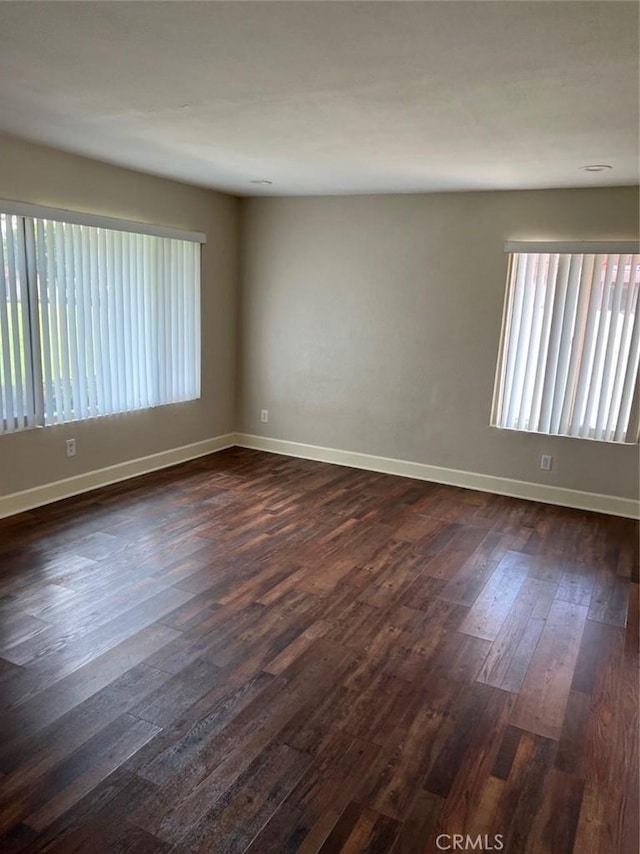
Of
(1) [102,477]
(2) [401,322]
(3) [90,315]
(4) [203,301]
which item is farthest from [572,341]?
(1) [102,477]

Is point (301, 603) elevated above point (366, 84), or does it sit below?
below

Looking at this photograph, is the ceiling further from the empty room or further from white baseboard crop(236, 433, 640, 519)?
white baseboard crop(236, 433, 640, 519)

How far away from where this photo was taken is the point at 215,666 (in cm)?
240

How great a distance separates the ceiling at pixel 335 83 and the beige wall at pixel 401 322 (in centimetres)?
82

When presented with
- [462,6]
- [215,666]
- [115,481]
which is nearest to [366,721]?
[215,666]

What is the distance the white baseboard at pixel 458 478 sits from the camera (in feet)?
14.7

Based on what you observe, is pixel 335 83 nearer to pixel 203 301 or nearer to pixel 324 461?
pixel 203 301

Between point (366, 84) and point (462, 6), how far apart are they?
2.24 ft

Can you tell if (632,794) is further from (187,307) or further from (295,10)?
(187,307)

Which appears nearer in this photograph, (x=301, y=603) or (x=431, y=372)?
(x=301, y=603)

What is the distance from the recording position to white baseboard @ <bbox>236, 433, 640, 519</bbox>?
176 inches

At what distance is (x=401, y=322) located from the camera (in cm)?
502

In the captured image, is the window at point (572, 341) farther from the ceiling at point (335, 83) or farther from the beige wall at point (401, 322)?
the ceiling at point (335, 83)

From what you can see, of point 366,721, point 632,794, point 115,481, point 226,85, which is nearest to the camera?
point 632,794
